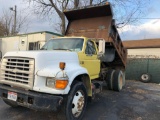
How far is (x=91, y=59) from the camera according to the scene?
6160 mm

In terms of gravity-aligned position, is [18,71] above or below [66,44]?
below

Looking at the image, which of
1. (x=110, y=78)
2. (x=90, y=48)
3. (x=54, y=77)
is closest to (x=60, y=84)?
(x=54, y=77)

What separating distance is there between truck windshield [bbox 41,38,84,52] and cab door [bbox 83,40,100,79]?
270 mm

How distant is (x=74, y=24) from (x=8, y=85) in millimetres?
4966

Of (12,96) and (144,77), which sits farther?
(144,77)

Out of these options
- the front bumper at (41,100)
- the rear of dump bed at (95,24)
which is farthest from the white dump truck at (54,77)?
the rear of dump bed at (95,24)

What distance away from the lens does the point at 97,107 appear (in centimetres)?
629

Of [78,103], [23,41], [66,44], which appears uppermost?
[23,41]

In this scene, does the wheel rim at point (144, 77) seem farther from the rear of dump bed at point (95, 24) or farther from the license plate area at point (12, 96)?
the license plate area at point (12, 96)

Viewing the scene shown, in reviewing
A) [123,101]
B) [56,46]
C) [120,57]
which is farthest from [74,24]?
[123,101]

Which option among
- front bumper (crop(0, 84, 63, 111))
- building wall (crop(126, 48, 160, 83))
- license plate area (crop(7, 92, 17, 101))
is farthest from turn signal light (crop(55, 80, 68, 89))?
building wall (crop(126, 48, 160, 83))

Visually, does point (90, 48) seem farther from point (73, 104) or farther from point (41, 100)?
point (41, 100)

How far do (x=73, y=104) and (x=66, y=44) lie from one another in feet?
6.62

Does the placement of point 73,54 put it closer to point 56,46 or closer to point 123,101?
point 56,46
